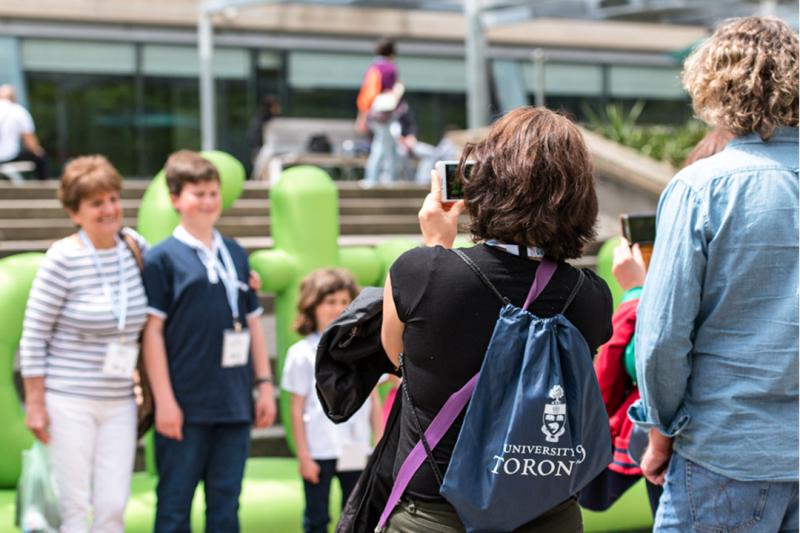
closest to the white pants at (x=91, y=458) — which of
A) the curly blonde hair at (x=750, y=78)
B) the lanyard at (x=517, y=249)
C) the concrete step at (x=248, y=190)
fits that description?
the lanyard at (x=517, y=249)

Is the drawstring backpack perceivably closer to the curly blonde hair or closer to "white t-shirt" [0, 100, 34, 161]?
the curly blonde hair

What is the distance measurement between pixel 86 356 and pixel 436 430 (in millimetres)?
2380

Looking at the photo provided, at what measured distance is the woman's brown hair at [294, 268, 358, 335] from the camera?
4.96 metres

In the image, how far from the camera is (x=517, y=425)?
2.40 meters

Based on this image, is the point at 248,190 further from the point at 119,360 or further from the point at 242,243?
the point at 119,360

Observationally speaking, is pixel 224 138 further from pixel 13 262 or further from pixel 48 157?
pixel 13 262

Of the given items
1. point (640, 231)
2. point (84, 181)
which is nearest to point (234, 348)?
point (84, 181)

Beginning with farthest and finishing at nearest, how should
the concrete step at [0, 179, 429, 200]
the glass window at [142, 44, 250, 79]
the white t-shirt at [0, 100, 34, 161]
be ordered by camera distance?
the glass window at [142, 44, 250, 79], the white t-shirt at [0, 100, 34, 161], the concrete step at [0, 179, 429, 200]

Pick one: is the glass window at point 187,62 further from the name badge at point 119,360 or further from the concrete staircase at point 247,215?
the name badge at point 119,360

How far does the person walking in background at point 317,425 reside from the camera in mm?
4934

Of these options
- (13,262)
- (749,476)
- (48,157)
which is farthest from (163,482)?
(48,157)

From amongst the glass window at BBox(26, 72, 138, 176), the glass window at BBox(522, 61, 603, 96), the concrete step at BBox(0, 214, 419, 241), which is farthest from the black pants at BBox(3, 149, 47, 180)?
the glass window at BBox(522, 61, 603, 96)

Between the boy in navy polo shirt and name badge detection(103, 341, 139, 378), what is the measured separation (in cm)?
11

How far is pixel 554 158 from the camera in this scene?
252 centimetres
